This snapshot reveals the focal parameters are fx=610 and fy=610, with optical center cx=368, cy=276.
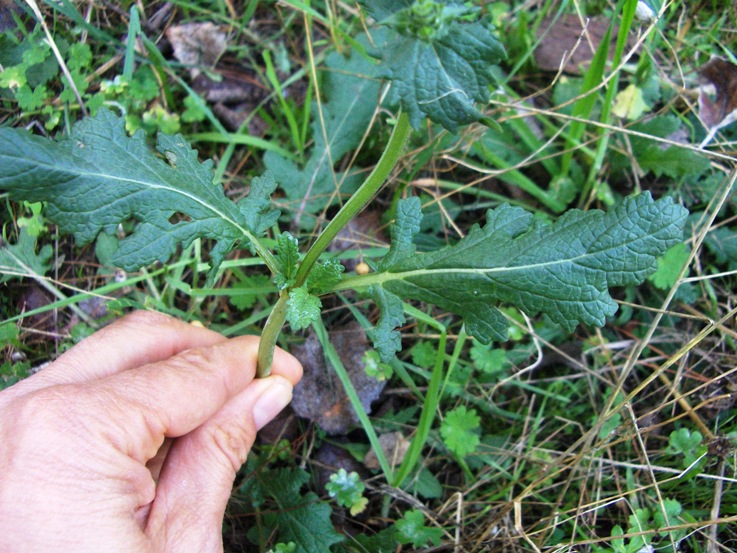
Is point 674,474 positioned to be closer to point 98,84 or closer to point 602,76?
point 602,76

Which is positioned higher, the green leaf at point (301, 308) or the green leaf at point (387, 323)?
the green leaf at point (301, 308)

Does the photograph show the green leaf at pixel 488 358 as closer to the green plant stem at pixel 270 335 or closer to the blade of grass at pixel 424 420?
the blade of grass at pixel 424 420

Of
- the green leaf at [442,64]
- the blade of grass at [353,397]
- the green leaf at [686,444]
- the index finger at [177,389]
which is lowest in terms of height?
the green leaf at [686,444]

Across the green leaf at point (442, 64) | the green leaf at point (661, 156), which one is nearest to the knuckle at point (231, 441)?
the green leaf at point (442, 64)

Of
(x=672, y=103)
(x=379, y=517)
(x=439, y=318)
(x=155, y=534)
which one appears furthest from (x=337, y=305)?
(x=672, y=103)

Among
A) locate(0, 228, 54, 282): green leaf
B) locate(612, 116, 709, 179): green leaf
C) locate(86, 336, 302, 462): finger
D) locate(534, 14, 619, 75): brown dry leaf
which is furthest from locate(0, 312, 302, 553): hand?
locate(534, 14, 619, 75): brown dry leaf

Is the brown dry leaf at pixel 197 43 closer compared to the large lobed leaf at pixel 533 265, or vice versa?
the large lobed leaf at pixel 533 265
